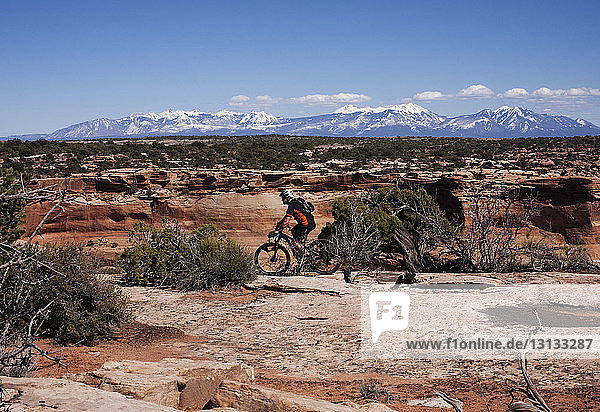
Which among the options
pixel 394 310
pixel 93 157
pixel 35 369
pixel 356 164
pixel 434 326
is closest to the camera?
pixel 35 369

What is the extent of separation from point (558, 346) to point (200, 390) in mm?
3851

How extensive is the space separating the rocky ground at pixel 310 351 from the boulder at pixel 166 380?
0.43 metres

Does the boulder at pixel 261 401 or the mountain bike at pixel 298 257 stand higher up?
the boulder at pixel 261 401

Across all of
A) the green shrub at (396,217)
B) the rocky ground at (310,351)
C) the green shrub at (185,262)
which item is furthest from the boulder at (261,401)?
the green shrub at (396,217)

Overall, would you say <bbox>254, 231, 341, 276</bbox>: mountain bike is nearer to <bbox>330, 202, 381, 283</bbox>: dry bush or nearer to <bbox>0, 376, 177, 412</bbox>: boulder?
<bbox>330, 202, 381, 283</bbox>: dry bush

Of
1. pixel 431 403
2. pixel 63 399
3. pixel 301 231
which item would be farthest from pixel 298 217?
pixel 63 399

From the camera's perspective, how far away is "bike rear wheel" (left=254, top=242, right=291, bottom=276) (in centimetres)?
1128

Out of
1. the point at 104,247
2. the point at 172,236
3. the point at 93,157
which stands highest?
the point at 93,157

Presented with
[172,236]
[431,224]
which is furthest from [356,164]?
[172,236]

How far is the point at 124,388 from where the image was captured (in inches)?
167

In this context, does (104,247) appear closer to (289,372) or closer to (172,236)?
(172,236)

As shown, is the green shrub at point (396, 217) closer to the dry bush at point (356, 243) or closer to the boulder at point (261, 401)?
the dry bush at point (356, 243)

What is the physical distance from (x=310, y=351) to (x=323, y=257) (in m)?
5.69

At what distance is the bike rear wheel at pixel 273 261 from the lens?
11281mm
